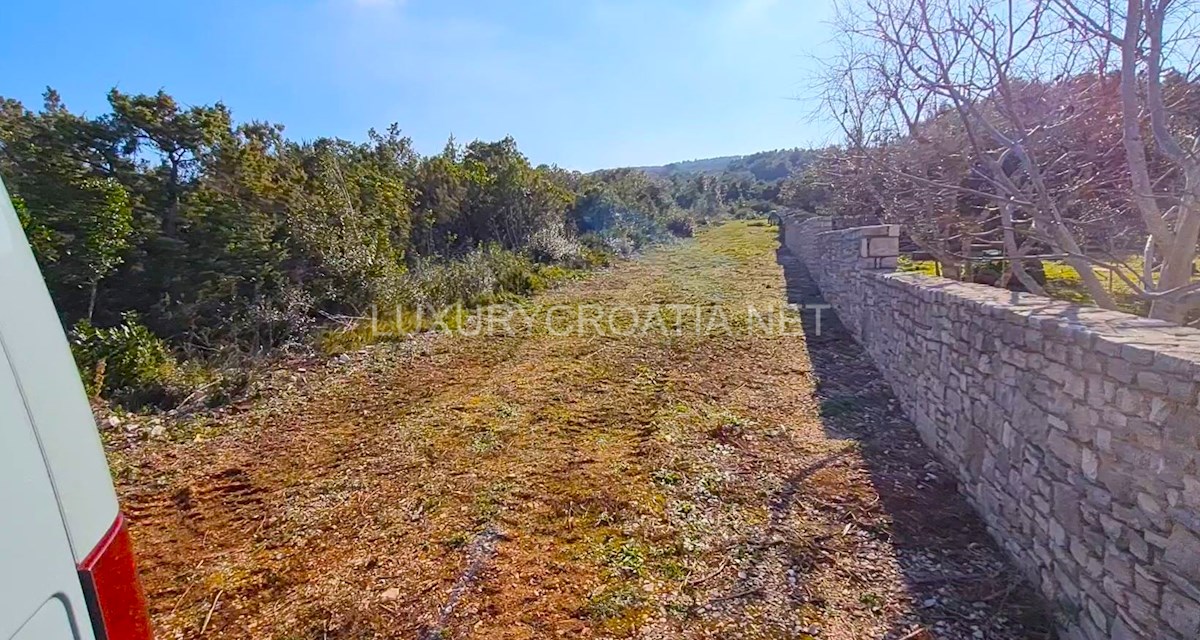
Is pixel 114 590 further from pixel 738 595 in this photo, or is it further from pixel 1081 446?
pixel 1081 446

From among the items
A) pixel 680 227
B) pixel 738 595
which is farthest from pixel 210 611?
pixel 680 227

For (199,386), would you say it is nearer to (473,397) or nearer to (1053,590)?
(473,397)

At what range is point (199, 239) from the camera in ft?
20.2

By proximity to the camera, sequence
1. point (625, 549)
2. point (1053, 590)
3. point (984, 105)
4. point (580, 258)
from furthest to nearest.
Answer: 1. point (580, 258)
2. point (984, 105)
3. point (625, 549)
4. point (1053, 590)

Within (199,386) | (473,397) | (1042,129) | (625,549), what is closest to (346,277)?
(199,386)

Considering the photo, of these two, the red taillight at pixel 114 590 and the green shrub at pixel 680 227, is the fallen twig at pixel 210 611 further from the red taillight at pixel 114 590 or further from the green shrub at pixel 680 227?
the green shrub at pixel 680 227

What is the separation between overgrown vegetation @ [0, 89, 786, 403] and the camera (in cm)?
486

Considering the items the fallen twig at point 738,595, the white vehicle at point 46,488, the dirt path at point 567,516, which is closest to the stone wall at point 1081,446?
the dirt path at point 567,516

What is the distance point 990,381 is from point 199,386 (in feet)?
20.7

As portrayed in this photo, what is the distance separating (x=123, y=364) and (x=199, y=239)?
1900 millimetres

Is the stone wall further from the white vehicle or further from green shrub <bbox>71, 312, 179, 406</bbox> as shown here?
green shrub <bbox>71, 312, 179, 406</bbox>

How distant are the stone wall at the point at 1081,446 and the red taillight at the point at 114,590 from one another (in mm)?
2614

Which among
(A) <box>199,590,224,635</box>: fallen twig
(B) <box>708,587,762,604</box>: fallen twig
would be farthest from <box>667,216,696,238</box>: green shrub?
(A) <box>199,590,224,635</box>: fallen twig

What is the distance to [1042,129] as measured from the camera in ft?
Answer: 14.2
